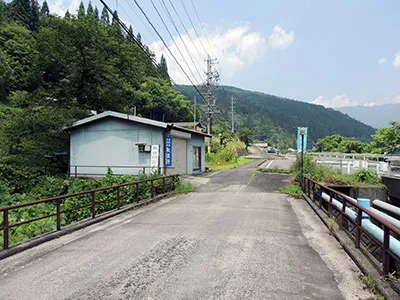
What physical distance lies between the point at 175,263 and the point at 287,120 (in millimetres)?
165908

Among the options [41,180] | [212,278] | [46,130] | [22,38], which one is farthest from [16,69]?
[212,278]

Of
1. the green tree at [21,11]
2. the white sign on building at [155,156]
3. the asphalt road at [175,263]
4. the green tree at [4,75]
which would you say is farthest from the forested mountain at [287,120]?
the asphalt road at [175,263]

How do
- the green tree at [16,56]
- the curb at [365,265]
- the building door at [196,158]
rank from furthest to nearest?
1. the green tree at [16,56]
2. the building door at [196,158]
3. the curb at [365,265]

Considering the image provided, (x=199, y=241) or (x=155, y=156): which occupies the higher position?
(x=155, y=156)

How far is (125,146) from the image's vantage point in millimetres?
16828

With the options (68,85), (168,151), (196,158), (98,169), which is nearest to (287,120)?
(196,158)

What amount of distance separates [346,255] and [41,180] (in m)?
16.5

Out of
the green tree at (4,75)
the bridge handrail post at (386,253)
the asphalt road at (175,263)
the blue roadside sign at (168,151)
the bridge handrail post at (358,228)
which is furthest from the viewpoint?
the green tree at (4,75)

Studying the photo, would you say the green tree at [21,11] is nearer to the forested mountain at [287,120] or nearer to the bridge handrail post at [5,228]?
the bridge handrail post at [5,228]

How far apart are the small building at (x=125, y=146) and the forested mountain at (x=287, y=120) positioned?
104628 mm

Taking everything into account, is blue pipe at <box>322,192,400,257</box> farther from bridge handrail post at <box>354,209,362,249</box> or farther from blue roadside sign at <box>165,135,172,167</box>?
blue roadside sign at <box>165,135,172,167</box>

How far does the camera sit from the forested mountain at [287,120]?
5389 inches

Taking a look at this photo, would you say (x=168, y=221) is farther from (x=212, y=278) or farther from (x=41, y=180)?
(x=41, y=180)

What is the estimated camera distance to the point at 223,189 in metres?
13.4
